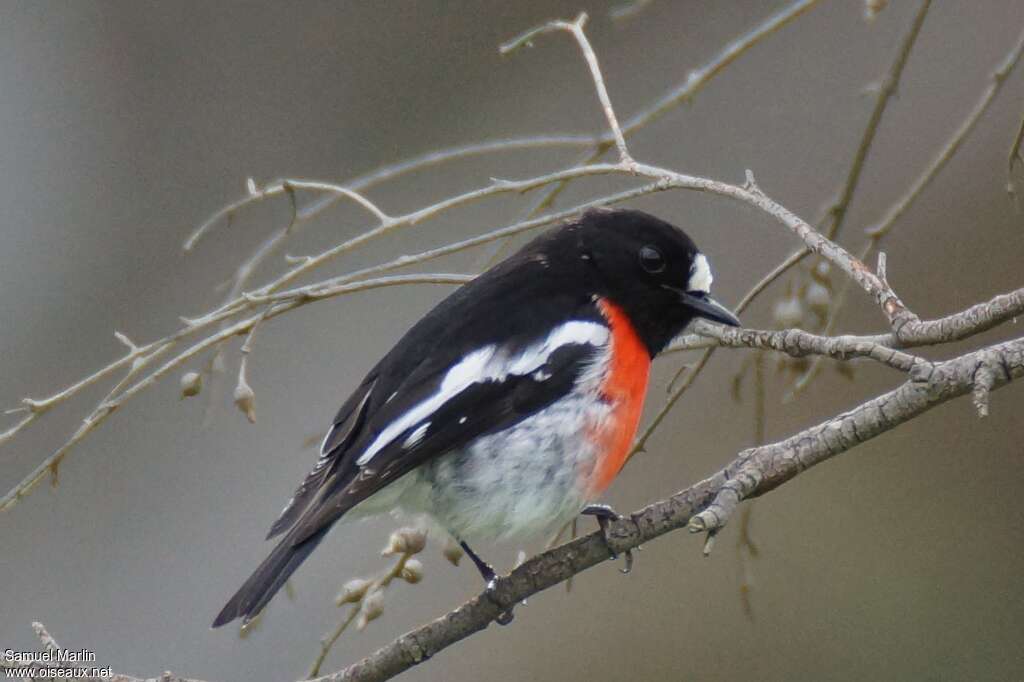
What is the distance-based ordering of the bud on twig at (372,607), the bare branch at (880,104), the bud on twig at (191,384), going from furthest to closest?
the bare branch at (880,104)
the bud on twig at (191,384)
the bud on twig at (372,607)

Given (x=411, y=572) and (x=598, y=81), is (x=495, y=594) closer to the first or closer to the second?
(x=411, y=572)

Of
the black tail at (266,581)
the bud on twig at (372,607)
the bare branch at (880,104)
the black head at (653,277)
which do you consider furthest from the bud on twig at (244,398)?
the bare branch at (880,104)

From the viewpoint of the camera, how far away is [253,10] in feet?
31.2

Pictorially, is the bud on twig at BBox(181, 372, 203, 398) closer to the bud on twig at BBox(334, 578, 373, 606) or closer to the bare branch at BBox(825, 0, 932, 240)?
the bud on twig at BBox(334, 578, 373, 606)

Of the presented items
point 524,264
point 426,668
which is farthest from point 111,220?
point 524,264

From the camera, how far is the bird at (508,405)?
310 cm

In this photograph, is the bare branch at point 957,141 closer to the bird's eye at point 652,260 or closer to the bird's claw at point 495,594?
the bird's eye at point 652,260

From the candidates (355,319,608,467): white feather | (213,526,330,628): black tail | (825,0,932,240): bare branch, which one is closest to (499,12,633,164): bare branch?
(825,0,932,240): bare branch

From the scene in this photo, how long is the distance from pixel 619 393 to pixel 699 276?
0.39 meters

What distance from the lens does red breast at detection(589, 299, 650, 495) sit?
125 inches

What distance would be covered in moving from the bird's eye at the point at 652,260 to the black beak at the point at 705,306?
0.24 ft

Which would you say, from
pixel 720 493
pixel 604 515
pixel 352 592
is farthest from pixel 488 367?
pixel 720 493

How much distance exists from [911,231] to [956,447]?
4.04ft

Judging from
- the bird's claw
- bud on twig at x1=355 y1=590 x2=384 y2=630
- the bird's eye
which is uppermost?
the bird's eye
